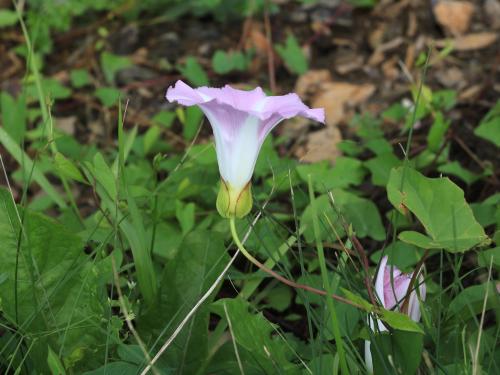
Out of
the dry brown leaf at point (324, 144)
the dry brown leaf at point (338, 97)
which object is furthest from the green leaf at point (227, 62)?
the dry brown leaf at point (324, 144)

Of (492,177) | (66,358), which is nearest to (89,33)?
(492,177)

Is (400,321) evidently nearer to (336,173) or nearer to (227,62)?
(336,173)

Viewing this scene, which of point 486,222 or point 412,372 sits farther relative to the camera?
point 486,222

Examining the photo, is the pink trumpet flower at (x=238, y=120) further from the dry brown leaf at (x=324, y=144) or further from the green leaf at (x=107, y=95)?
the green leaf at (x=107, y=95)

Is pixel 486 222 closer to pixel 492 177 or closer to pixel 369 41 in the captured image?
pixel 492 177

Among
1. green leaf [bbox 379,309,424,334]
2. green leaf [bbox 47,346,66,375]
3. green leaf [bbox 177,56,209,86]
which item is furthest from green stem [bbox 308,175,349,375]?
green leaf [bbox 177,56,209,86]

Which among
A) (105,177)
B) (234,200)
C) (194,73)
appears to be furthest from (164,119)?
(234,200)
